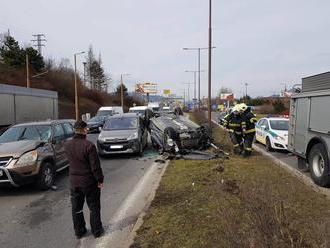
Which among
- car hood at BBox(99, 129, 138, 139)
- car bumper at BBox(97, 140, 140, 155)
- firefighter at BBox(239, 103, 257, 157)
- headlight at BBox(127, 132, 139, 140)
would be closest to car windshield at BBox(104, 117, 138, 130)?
car hood at BBox(99, 129, 138, 139)

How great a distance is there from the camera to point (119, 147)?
13977 mm

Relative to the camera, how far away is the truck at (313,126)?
846 cm

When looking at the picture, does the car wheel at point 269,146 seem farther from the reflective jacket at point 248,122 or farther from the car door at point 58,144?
the car door at point 58,144

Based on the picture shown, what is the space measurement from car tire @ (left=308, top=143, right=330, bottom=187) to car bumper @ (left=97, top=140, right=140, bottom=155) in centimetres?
660

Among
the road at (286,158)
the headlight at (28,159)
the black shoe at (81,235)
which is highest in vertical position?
the headlight at (28,159)

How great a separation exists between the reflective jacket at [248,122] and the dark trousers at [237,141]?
0.38m

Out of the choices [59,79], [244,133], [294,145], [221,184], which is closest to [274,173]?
[294,145]

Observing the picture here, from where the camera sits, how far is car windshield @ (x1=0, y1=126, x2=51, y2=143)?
977 centimetres

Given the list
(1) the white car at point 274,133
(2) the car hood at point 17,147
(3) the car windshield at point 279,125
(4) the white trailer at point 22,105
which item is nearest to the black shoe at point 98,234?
(2) the car hood at point 17,147

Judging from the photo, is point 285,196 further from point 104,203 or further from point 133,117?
point 133,117

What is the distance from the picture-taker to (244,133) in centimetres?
1298

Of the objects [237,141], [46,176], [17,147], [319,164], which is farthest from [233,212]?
[237,141]

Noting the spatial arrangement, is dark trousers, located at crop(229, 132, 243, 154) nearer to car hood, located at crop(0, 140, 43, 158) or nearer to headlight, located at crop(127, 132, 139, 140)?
headlight, located at crop(127, 132, 139, 140)

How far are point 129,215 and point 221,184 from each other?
2.35 meters
